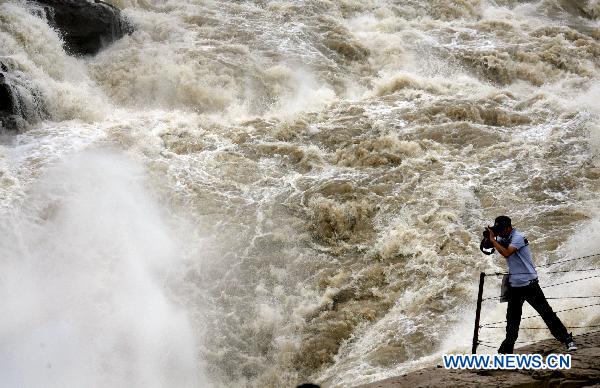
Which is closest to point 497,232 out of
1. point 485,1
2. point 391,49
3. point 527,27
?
point 391,49

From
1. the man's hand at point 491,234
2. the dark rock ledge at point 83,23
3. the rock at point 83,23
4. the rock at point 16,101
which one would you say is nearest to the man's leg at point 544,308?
the man's hand at point 491,234

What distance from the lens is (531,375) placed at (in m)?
4.12

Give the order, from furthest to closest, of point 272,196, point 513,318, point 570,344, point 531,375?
point 272,196
point 513,318
point 570,344
point 531,375

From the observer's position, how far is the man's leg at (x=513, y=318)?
4547mm

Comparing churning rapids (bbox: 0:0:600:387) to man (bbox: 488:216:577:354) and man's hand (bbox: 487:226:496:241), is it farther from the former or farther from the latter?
man's hand (bbox: 487:226:496:241)

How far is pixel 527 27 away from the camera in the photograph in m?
16.7

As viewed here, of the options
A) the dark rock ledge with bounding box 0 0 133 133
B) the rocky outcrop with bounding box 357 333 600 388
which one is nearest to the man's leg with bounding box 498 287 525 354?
the rocky outcrop with bounding box 357 333 600 388

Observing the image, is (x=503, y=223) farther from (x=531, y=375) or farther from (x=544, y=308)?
(x=531, y=375)

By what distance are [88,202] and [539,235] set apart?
701 centimetres

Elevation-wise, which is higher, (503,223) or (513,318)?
(503,223)

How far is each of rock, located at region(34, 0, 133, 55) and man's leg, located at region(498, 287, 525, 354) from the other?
487 inches

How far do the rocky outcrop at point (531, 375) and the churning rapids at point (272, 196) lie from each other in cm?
153

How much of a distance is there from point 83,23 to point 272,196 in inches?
307

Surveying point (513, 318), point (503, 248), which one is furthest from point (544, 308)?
point (503, 248)
